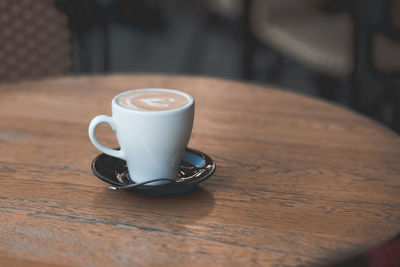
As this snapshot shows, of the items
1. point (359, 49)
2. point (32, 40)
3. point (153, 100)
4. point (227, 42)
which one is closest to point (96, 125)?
point (153, 100)

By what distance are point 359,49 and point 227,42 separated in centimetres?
142

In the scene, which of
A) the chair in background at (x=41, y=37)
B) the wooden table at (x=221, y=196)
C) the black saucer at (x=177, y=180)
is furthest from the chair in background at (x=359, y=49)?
the black saucer at (x=177, y=180)

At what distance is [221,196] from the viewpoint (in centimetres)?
52

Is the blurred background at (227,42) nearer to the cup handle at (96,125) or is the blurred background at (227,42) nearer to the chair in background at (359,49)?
the chair in background at (359,49)

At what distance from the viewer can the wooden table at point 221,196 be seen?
42 cm

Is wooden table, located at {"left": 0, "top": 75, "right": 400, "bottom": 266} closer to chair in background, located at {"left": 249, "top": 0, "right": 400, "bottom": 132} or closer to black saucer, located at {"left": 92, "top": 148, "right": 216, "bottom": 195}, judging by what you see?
black saucer, located at {"left": 92, "top": 148, "right": 216, "bottom": 195}

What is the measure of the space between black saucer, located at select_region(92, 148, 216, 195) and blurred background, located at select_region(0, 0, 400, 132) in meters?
1.10

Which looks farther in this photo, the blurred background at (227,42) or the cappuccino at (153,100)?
the blurred background at (227,42)

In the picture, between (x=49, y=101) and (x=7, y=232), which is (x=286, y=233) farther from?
(x=49, y=101)

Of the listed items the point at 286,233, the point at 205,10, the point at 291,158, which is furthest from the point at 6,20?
the point at 286,233

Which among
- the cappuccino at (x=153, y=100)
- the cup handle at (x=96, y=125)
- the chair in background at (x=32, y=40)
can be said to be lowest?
the chair in background at (x=32, y=40)

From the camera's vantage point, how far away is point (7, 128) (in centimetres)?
71

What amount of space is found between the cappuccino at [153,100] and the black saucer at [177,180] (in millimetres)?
84

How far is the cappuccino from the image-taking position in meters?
0.51
